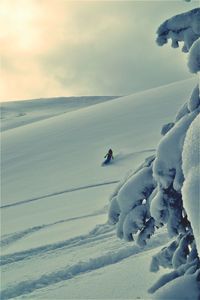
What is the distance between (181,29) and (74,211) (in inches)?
424

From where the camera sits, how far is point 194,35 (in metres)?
4.59

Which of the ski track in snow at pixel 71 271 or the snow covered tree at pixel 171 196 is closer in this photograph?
the snow covered tree at pixel 171 196

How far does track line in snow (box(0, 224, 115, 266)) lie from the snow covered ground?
24 millimetres

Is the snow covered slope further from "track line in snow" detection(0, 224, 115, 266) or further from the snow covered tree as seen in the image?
the snow covered tree

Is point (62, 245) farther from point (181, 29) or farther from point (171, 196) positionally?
point (171, 196)

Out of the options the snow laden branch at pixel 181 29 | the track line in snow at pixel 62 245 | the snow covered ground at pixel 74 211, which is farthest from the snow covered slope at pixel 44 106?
the snow laden branch at pixel 181 29

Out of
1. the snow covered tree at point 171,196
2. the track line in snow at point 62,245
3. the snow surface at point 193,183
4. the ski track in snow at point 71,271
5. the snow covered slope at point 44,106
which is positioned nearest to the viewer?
the snow surface at point 193,183

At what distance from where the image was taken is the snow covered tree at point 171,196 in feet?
12.5

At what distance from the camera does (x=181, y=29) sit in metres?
4.60

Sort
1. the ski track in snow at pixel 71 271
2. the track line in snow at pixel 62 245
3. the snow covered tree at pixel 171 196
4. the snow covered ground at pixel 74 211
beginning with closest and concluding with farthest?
the snow covered tree at pixel 171 196 < the snow covered ground at pixel 74 211 < the ski track in snow at pixel 71 271 < the track line in snow at pixel 62 245

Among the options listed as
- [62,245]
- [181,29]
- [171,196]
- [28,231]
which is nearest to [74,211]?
[28,231]

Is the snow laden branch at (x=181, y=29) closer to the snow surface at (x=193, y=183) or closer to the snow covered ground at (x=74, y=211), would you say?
the snow surface at (x=193, y=183)

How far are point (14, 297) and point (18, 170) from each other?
2045cm

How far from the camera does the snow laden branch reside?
4.50 meters
